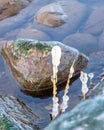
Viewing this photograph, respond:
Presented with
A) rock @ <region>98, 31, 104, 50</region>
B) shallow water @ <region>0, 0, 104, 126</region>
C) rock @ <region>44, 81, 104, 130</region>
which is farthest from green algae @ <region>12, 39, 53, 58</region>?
rock @ <region>44, 81, 104, 130</region>

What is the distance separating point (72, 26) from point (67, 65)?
1399mm

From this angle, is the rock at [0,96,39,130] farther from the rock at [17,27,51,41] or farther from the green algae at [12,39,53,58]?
the rock at [17,27,51,41]

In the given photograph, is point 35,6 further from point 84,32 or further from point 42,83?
point 42,83

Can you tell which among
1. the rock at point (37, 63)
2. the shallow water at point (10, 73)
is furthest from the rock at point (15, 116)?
the rock at point (37, 63)

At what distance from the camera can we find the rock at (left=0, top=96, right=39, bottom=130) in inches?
113

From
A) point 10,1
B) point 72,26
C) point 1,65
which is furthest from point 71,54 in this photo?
point 10,1

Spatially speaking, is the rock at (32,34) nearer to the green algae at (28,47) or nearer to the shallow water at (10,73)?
the shallow water at (10,73)

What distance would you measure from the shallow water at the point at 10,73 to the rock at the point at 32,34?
0.06m

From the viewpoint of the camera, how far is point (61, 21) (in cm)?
551

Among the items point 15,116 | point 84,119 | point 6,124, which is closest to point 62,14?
point 15,116

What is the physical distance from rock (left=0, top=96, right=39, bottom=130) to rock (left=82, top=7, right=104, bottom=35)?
188cm

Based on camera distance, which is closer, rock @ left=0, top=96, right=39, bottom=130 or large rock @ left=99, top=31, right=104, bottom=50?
rock @ left=0, top=96, right=39, bottom=130

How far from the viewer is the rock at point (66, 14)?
5301 mm

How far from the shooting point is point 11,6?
20.5 ft
